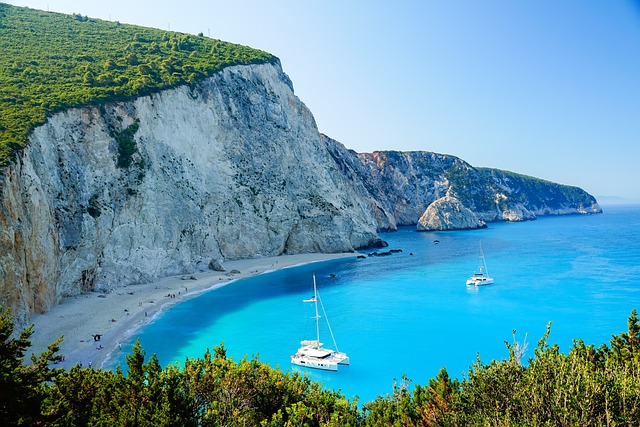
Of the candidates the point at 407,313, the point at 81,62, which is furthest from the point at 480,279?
the point at 81,62

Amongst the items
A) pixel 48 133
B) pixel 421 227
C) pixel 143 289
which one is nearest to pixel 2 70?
pixel 48 133

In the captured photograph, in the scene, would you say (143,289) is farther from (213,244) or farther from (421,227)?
(421,227)

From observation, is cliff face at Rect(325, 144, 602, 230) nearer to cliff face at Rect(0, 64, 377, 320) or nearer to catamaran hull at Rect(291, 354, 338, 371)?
cliff face at Rect(0, 64, 377, 320)

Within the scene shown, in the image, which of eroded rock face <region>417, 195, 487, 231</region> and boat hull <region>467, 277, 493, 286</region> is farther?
eroded rock face <region>417, 195, 487, 231</region>

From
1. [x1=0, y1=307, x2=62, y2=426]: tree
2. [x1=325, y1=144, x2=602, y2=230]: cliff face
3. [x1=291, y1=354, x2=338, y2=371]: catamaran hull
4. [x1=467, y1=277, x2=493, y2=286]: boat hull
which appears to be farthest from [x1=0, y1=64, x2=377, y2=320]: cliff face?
[x1=325, y1=144, x2=602, y2=230]: cliff face

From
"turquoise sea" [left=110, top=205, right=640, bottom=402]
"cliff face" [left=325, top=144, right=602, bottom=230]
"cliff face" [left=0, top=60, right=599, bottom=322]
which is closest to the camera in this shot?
"turquoise sea" [left=110, top=205, right=640, bottom=402]
